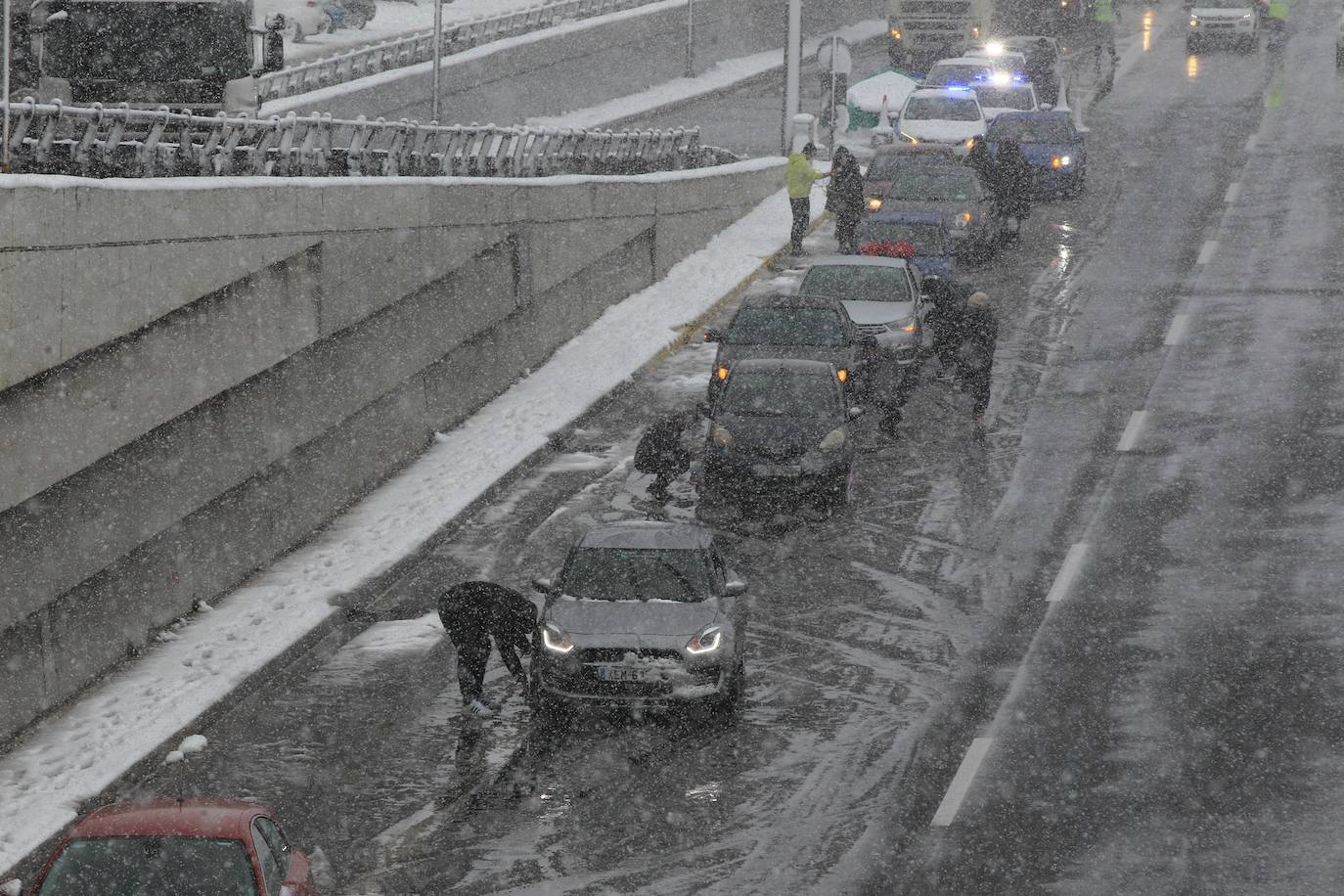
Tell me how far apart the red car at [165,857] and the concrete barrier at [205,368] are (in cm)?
630

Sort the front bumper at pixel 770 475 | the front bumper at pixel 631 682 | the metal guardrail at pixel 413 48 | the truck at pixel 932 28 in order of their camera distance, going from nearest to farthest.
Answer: the front bumper at pixel 631 682 → the front bumper at pixel 770 475 → the metal guardrail at pixel 413 48 → the truck at pixel 932 28

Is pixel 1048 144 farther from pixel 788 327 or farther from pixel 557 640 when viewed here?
pixel 557 640

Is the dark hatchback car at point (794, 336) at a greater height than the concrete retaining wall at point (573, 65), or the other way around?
the concrete retaining wall at point (573, 65)

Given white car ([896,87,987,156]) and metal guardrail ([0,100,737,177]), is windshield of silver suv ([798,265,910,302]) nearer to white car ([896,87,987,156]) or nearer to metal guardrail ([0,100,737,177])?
metal guardrail ([0,100,737,177])

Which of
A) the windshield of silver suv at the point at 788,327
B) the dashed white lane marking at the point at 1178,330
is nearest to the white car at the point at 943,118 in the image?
the dashed white lane marking at the point at 1178,330

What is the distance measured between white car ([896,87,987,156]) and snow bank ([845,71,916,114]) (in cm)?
580

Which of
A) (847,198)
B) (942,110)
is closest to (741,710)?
(847,198)

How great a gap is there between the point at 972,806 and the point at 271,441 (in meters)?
9.76

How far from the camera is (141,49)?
2353 centimetres

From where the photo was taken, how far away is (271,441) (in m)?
22.2

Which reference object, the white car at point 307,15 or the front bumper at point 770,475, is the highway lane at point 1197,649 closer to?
the front bumper at point 770,475

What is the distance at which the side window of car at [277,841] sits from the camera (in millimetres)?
11211

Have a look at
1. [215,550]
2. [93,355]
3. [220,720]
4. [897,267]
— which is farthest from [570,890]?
[897,267]

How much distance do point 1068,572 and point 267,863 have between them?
12072mm
